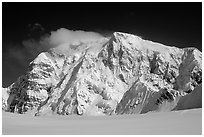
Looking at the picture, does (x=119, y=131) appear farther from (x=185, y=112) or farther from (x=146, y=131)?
(x=185, y=112)

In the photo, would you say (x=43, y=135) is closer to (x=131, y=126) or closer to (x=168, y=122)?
(x=131, y=126)

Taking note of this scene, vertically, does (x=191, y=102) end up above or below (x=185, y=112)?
below

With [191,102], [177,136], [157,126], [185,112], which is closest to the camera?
[177,136]

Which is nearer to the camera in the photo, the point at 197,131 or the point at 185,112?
the point at 197,131

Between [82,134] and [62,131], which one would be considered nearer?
[82,134]

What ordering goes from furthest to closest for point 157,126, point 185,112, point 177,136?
point 185,112, point 157,126, point 177,136

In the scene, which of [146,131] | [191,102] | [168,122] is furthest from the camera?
[191,102]

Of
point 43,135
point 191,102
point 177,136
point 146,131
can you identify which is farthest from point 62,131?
point 191,102

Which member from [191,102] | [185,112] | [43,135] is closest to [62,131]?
[43,135]

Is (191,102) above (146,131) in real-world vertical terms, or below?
below
